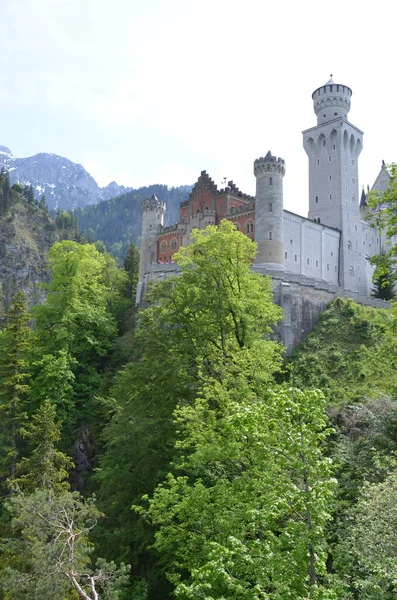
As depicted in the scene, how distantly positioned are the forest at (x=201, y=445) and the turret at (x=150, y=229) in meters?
17.2

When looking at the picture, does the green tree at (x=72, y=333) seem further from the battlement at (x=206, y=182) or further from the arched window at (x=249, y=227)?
the battlement at (x=206, y=182)

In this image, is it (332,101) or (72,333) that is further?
(332,101)

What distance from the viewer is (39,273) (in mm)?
114625

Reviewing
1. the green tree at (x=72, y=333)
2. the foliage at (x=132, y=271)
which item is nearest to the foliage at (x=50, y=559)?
the green tree at (x=72, y=333)

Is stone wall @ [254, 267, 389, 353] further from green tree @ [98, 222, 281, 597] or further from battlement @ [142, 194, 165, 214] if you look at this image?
battlement @ [142, 194, 165, 214]

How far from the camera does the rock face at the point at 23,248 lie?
10856 cm

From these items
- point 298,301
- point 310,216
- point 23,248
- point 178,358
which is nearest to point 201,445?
point 178,358

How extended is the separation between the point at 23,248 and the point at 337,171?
3024 inches

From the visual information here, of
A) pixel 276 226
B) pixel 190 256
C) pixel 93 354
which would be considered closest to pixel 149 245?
pixel 276 226

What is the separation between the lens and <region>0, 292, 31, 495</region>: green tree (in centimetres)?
2833

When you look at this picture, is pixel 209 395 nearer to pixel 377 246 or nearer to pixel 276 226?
pixel 276 226

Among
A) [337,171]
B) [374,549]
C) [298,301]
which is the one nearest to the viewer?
[374,549]

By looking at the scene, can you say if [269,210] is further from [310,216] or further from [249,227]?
[310,216]

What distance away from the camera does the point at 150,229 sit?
60.7m
